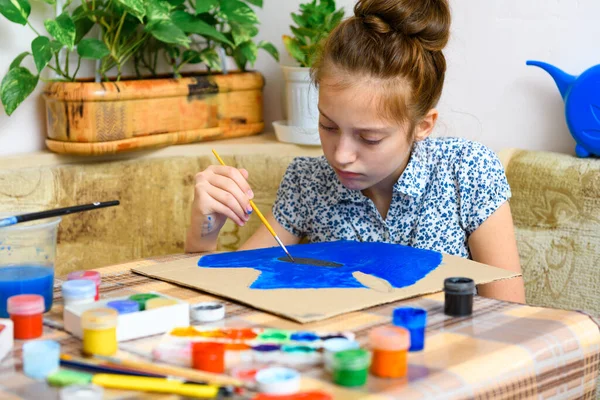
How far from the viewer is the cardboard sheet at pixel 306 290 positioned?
921mm

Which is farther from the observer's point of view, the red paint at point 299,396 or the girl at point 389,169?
the girl at point 389,169

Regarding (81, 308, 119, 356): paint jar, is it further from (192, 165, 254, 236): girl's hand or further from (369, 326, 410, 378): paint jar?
(192, 165, 254, 236): girl's hand

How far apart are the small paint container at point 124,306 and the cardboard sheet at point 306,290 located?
14 cm

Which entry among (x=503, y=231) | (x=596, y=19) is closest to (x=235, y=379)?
(x=503, y=231)

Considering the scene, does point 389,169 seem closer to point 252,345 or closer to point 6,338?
point 252,345

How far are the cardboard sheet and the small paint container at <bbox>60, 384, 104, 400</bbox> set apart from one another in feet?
0.86

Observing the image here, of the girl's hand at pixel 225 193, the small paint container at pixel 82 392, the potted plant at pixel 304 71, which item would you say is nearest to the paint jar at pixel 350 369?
the small paint container at pixel 82 392

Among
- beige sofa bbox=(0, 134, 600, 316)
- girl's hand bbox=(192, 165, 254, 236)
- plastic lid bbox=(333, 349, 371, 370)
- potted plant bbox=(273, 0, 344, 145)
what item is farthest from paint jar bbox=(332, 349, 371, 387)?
potted plant bbox=(273, 0, 344, 145)

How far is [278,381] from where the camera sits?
682mm

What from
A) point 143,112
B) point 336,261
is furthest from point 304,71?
point 336,261

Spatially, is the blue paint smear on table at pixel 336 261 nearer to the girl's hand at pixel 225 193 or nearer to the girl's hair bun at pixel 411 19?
the girl's hand at pixel 225 193

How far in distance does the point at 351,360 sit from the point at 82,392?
236 millimetres

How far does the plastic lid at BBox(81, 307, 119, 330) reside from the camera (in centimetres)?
79

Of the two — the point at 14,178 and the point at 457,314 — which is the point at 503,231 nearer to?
the point at 457,314
